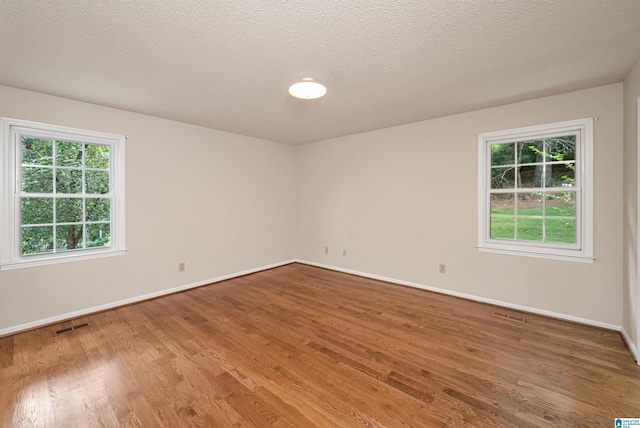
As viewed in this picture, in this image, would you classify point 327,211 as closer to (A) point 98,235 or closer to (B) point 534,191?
(B) point 534,191

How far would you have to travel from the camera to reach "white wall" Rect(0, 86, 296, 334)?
299 centimetres

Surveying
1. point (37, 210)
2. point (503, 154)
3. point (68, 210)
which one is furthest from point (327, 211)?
point (37, 210)

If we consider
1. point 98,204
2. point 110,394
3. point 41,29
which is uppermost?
point 41,29

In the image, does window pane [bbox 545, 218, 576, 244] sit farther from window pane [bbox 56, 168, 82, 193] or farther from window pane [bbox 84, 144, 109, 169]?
window pane [bbox 56, 168, 82, 193]

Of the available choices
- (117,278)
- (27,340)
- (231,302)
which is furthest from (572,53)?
(27,340)

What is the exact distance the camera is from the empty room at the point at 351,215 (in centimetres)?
180

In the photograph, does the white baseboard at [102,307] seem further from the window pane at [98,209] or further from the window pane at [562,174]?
the window pane at [562,174]

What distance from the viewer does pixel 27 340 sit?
8.73 feet

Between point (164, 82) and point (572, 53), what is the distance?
3671 millimetres

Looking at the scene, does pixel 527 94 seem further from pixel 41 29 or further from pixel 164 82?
pixel 41 29

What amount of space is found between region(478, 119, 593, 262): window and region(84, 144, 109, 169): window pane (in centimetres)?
490

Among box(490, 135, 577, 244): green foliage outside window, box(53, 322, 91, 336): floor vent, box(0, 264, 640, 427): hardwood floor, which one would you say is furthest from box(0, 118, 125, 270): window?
box(490, 135, 577, 244): green foliage outside window

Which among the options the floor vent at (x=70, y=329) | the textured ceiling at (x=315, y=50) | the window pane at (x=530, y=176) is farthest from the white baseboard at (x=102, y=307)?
the window pane at (x=530, y=176)

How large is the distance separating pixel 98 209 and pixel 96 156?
0.67 m
